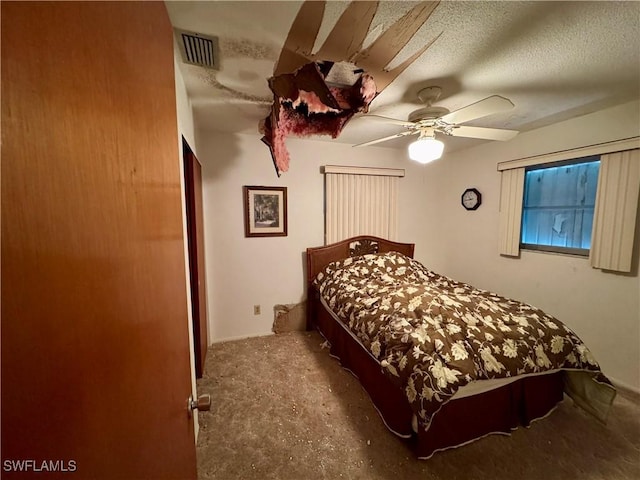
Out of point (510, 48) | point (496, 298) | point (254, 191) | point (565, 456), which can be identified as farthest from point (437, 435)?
point (254, 191)

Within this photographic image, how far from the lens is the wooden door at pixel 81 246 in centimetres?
26

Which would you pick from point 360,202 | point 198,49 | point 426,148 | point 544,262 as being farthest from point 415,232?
point 198,49

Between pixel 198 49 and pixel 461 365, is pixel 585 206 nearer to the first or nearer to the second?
pixel 461 365

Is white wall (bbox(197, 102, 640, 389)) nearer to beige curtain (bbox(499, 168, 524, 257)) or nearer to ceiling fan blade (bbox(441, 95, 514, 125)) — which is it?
beige curtain (bbox(499, 168, 524, 257))

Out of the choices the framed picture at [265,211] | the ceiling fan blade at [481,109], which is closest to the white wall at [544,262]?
Answer: the ceiling fan blade at [481,109]

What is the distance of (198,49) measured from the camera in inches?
51.2

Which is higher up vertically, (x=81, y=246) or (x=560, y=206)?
(x=560, y=206)

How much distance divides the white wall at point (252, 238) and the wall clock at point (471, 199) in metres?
1.21

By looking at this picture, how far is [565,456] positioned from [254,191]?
3.11m

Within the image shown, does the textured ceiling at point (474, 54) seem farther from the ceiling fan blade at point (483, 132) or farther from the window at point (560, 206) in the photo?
the window at point (560, 206)

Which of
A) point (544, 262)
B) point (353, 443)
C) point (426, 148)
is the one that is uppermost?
point (426, 148)

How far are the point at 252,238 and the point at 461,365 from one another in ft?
7.39

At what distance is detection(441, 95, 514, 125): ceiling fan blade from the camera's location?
4.49ft

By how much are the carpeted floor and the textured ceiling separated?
228 centimetres
